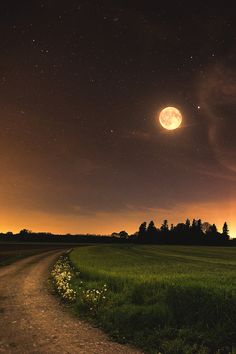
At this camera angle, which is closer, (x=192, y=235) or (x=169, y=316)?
(x=169, y=316)

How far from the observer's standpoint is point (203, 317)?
12117 mm

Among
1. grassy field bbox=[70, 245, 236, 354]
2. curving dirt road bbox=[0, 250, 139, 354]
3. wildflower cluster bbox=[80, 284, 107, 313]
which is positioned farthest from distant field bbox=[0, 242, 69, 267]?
grassy field bbox=[70, 245, 236, 354]

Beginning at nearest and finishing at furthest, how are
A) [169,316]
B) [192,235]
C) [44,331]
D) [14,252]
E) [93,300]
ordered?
[44,331] → [169,316] → [93,300] → [14,252] → [192,235]

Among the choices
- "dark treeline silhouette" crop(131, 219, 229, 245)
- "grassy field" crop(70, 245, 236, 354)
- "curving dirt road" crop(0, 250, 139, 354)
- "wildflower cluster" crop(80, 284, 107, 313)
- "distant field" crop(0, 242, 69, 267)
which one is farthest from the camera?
"dark treeline silhouette" crop(131, 219, 229, 245)

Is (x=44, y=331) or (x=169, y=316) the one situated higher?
(x=169, y=316)

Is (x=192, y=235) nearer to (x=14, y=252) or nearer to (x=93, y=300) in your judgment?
(x=14, y=252)

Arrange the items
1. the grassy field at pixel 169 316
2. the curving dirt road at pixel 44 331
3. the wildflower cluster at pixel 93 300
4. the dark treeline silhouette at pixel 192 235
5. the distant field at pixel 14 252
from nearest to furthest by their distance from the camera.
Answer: the curving dirt road at pixel 44 331
the grassy field at pixel 169 316
the wildflower cluster at pixel 93 300
the distant field at pixel 14 252
the dark treeline silhouette at pixel 192 235

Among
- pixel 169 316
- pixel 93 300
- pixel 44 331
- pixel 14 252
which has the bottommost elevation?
pixel 44 331

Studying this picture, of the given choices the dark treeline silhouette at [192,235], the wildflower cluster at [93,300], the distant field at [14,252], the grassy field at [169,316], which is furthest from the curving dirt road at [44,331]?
the dark treeline silhouette at [192,235]

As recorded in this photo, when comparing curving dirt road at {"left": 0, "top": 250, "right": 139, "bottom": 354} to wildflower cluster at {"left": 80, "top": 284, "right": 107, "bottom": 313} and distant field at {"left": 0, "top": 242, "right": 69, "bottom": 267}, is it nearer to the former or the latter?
wildflower cluster at {"left": 80, "top": 284, "right": 107, "bottom": 313}

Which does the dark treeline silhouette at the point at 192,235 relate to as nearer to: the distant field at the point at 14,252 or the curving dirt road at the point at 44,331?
the distant field at the point at 14,252

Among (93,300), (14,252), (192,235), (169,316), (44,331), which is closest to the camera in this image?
(44,331)

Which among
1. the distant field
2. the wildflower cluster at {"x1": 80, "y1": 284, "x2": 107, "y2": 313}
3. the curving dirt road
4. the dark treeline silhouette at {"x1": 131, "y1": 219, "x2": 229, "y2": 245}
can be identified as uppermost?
the dark treeline silhouette at {"x1": 131, "y1": 219, "x2": 229, "y2": 245}

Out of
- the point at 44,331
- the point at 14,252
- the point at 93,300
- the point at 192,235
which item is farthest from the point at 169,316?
the point at 192,235
